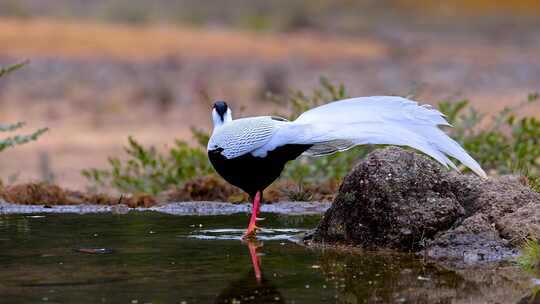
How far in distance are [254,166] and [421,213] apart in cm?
118

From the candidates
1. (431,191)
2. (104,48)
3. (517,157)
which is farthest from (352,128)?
(104,48)

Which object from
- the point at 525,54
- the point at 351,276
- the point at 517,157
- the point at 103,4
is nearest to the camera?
the point at 351,276

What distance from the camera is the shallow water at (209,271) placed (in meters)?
6.69

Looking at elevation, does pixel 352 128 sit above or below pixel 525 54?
below

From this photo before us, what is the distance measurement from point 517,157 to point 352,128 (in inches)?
217

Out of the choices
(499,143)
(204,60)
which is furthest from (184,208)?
(204,60)

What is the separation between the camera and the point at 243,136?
27.4ft

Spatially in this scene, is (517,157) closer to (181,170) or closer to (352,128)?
(181,170)

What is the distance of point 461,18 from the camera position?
43375 mm

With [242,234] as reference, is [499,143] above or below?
above

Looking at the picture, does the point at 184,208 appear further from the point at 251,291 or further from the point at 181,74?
the point at 181,74

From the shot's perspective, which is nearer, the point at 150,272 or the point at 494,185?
the point at 150,272

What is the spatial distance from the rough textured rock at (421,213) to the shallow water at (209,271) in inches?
9.4

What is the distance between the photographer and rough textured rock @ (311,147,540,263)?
7.99 meters
